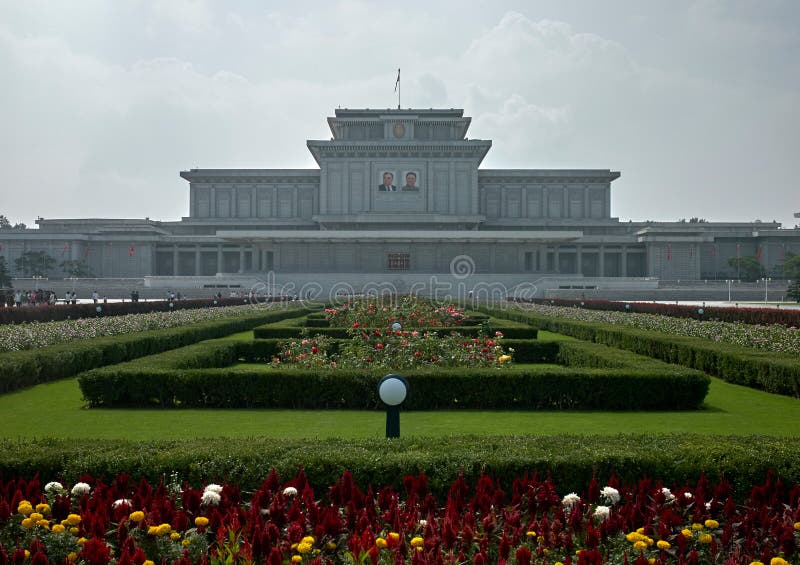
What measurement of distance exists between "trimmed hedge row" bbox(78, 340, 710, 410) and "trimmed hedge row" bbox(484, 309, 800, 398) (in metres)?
1.62

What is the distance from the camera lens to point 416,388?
25.8ft

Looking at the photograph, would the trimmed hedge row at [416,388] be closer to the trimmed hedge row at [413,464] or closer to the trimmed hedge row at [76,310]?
the trimmed hedge row at [413,464]

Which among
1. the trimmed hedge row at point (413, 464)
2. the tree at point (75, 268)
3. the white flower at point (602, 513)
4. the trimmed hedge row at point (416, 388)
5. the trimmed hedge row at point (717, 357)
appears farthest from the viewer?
the tree at point (75, 268)

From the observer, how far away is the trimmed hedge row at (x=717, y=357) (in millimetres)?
8734

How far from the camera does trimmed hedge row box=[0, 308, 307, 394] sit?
909 cm

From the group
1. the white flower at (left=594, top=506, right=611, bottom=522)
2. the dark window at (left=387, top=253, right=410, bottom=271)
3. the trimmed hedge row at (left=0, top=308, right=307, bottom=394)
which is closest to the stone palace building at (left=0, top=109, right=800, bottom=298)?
the dark window at (left=387, top=253, right=410, bottom=271)

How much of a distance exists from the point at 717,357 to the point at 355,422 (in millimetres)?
6301

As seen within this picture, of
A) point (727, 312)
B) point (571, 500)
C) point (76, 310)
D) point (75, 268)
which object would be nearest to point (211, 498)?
point (571, 500)

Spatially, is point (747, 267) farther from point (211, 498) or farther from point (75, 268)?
point (211, 498)

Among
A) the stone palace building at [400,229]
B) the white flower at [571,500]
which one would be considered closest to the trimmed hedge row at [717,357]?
the white flower at [571,500]

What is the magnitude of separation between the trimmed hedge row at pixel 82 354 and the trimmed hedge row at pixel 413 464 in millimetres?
5537

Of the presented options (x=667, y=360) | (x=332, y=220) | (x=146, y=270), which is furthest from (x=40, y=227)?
(x=667, y=360)

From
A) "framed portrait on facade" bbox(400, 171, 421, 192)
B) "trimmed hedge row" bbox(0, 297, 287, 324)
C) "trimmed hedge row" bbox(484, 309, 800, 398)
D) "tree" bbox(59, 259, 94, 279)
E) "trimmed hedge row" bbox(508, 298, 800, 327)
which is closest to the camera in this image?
"trimmed hedge row" bbox(484, 309, 800, 398)

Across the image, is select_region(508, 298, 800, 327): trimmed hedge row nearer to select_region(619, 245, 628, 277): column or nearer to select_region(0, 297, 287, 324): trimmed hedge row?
select_region(0, 297, 287, 324): trimmed hedge row
